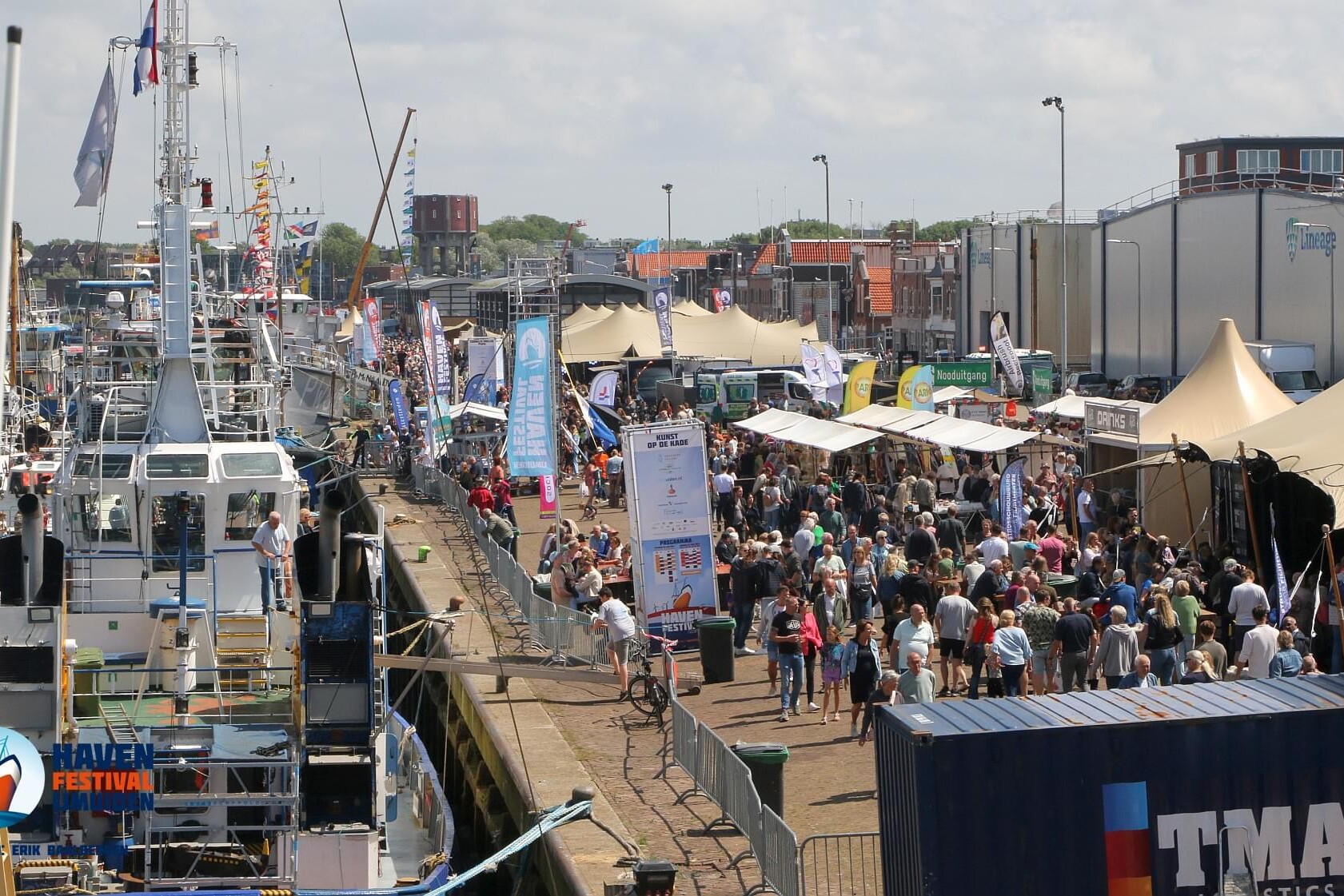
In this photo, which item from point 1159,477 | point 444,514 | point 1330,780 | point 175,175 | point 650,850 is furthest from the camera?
point 444,514

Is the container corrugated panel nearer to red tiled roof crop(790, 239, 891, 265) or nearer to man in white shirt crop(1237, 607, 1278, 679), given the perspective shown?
man in white shirt crop(1237, 607, 1278, 679)

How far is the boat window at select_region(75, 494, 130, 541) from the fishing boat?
0.08 ft

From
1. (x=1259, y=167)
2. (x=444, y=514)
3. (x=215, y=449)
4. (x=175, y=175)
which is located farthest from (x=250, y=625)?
(x=1259, y=167)

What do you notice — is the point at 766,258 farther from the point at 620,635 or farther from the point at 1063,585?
the point at 620,635

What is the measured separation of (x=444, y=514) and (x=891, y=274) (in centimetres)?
6249

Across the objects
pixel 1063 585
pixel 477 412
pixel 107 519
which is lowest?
pixel 1063 585

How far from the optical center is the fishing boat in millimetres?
13953

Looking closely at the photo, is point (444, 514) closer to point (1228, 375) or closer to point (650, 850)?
point (1228, 375)

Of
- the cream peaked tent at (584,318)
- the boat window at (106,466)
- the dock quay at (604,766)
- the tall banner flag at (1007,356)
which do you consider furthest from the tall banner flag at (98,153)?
the cream peaked tent at (584,318)

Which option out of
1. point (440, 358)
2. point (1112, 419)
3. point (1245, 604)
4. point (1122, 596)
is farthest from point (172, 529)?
point (440, 358)

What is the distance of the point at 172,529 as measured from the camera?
19266 mm

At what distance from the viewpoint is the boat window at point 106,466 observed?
19281 millimetres

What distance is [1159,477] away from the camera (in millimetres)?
25703

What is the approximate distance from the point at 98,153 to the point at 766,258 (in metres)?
97.5
